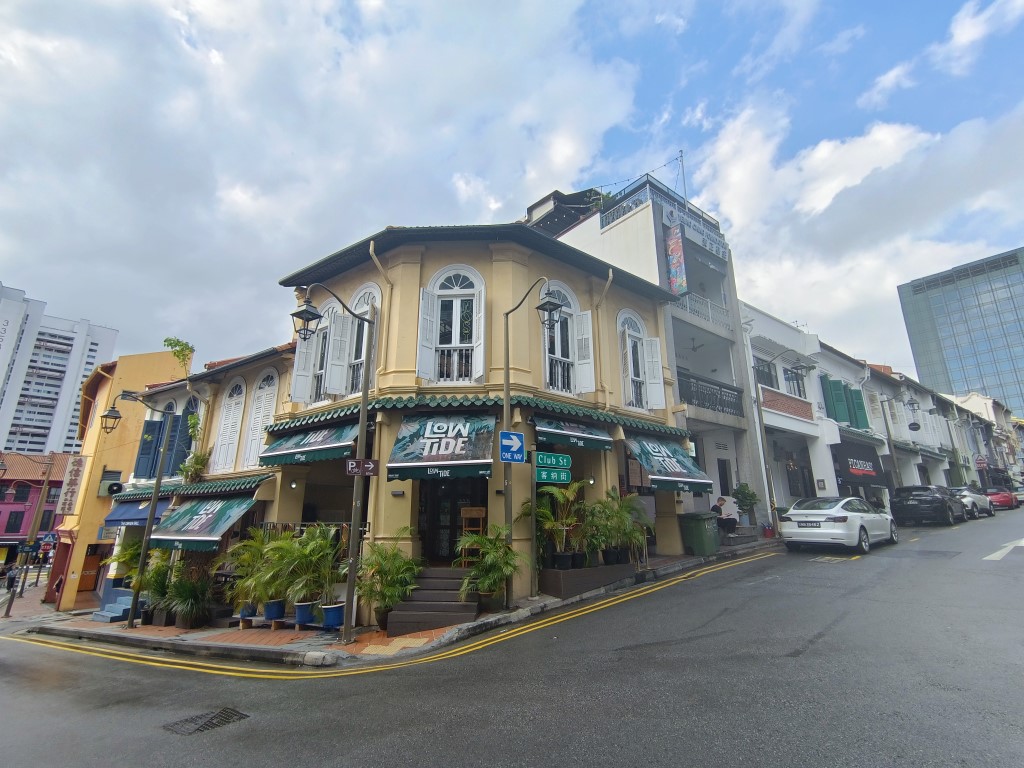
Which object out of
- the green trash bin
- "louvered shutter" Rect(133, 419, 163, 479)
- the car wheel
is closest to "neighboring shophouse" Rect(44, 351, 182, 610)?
"louvered shutter" Rect(133, 419, 163, 479)

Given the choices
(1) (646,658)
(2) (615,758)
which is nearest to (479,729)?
(2) (615,758)

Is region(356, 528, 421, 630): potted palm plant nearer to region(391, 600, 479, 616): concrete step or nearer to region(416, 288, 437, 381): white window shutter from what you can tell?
region(391, 600, 479, 616): concrete step

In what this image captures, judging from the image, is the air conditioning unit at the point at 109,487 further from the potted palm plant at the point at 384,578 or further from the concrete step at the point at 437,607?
the concrete step at the point at 437,607

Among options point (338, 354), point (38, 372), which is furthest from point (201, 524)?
point (38, 372)

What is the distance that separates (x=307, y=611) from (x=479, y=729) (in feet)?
22.7

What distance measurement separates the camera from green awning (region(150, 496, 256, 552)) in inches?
482

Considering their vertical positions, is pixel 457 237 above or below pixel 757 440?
above

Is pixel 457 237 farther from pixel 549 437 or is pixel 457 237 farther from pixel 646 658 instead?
pixel 646 658

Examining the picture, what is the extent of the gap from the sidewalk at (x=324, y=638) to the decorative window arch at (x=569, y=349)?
4.83 m

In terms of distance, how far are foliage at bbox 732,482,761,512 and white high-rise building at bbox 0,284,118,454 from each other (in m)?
93.4

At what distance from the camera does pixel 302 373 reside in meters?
12.7

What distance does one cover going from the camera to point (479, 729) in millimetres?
4285

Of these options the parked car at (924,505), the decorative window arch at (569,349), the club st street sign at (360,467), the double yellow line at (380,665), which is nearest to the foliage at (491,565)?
the double yellow line at (380,665)

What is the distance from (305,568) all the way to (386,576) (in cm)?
181
